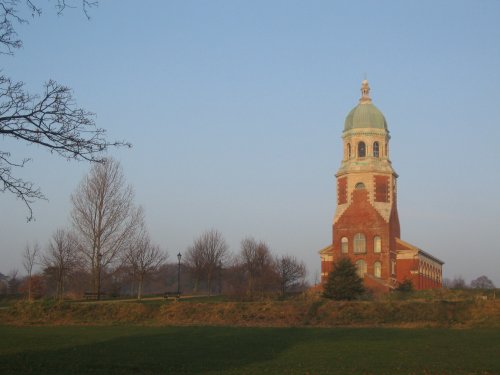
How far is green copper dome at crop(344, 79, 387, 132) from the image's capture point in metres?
69.4

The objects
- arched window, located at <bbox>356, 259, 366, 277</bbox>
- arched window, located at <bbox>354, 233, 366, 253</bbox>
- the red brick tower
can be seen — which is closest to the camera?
arched window, located at <bbox>356, 259, 366, 277</bbox>

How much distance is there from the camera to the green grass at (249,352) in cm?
1686

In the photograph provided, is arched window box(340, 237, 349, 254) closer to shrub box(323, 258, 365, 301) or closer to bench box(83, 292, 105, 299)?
shrub box(323, 258, 365, 301)

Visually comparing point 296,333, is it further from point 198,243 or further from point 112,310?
point 198,243

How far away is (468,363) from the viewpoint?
60.6 feet

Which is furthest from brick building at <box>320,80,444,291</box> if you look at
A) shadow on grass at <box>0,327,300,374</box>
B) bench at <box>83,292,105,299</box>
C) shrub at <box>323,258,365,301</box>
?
shadow on grass at <box>0,327,300,374</box>

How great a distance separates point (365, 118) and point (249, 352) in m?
51.7

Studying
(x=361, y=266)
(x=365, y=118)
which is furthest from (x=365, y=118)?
(x=361, y=266)

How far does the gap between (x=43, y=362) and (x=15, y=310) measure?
80.5 ft

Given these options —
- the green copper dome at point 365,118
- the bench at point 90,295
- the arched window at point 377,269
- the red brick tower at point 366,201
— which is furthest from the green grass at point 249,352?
the green copper dome at point 365,118

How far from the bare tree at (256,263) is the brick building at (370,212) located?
698 centimetres

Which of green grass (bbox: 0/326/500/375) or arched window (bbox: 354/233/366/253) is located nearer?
green grass (bbox: 0/326/500/375)

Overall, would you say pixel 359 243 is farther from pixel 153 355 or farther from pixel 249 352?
pixel 153 355

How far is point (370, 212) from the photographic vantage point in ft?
220
